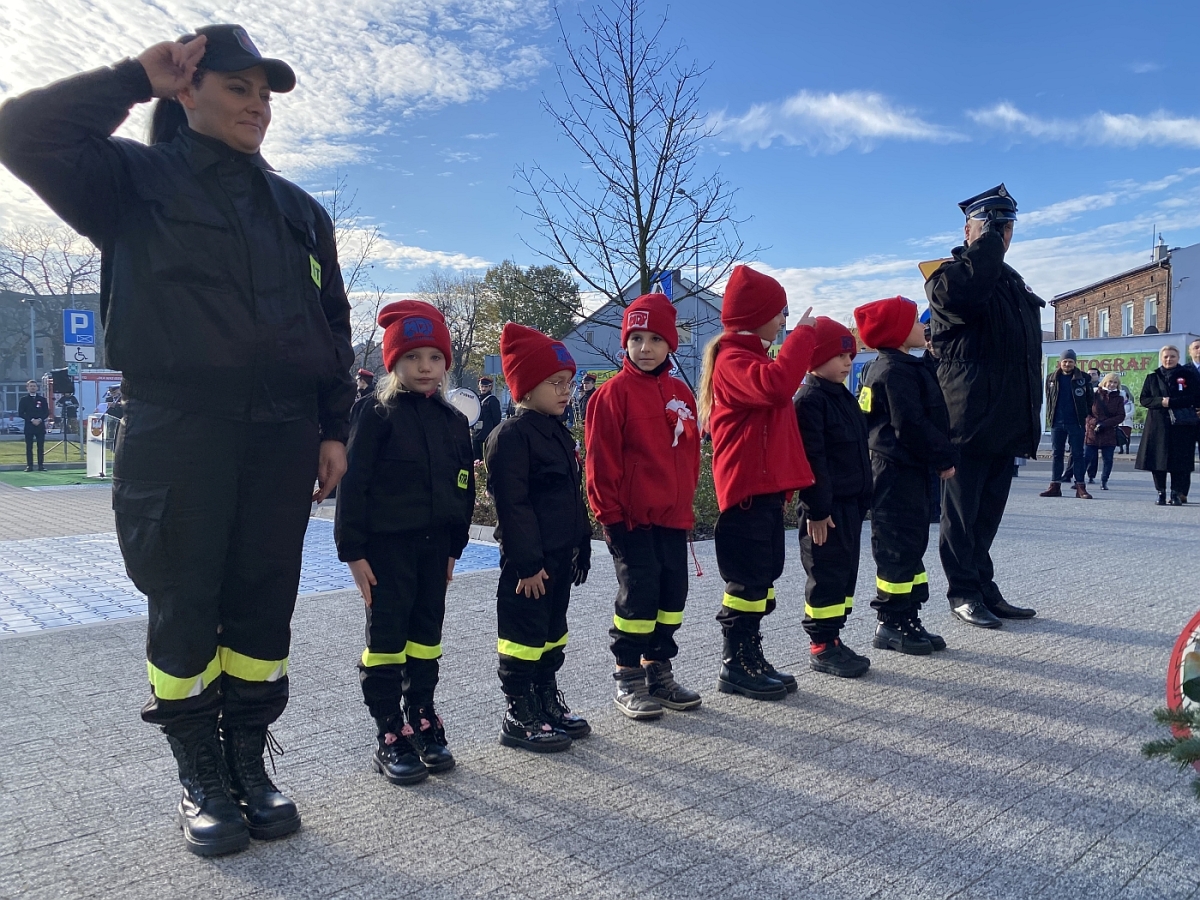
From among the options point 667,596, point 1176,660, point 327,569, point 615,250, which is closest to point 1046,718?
point 1176,660

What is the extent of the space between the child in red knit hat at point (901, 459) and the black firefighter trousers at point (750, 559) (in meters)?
0.97

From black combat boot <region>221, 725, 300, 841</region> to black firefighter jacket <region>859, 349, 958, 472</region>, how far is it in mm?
3599

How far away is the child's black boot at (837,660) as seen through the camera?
455 centimetres

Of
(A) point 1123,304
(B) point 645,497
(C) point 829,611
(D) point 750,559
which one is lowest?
(C) point 829,611

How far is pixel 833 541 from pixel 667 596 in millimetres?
1003

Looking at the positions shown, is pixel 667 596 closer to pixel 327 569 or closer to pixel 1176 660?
pixel 1176 660

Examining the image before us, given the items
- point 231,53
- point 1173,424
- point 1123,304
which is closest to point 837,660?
point 231,53

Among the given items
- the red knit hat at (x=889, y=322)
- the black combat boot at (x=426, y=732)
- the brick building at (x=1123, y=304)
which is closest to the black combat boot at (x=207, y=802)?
the black combat boot at (x=426, y=732)

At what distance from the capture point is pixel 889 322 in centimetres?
519

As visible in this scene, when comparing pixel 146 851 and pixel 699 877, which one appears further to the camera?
pixel 146 851

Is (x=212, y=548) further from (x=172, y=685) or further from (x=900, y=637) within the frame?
(x=900, y=637)

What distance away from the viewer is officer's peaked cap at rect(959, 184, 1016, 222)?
212 inches

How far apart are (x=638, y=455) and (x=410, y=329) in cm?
119

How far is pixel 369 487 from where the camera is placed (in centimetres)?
335
